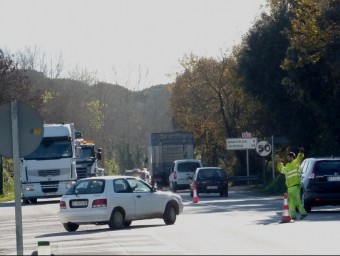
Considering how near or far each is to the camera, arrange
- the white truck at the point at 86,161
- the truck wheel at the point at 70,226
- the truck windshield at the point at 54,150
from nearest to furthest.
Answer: the truck wheel at the point at 70,226
the truck windshield at the point at 54,150
the white truck at the point at 86,161

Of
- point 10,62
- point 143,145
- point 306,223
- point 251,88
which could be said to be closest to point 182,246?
point 306,223

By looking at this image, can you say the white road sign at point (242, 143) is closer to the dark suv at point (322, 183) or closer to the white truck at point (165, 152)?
the white truck at point (165, 152)

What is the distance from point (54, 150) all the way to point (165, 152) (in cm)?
1857

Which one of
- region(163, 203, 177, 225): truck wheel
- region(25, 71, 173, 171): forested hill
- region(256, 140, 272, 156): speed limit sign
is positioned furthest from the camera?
region(25, 71, 173, 171): forested hill

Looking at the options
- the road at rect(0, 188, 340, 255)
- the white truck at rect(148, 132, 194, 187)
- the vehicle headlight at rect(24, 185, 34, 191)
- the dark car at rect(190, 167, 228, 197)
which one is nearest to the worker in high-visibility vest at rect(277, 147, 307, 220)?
the road at rect(0, 188, 340, 255)

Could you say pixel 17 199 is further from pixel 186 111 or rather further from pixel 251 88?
pixel 186 111

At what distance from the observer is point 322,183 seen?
99.3 ft

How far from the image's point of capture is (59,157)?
45.3 metres

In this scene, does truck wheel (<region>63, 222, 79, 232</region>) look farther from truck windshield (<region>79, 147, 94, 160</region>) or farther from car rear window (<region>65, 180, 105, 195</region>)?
truck windshield (<region>79, 147, 94, 160</region>)

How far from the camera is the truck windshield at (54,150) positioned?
45.0m

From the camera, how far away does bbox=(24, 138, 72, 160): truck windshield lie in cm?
4500

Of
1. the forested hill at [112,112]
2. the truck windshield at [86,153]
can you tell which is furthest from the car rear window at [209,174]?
the forested hill at [112,112]

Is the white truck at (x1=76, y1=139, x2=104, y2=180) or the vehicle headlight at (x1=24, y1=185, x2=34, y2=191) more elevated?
the white truck at (x1=76, y1=139, x2=104, y2=180)

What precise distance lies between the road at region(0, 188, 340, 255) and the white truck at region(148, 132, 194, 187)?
29.6 metres
